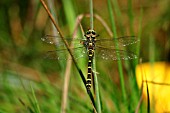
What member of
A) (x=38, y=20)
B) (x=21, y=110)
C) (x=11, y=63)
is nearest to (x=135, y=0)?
(x=38, y=20)

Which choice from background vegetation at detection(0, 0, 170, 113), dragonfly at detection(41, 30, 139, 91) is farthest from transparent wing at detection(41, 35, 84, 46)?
background vegetation at detection(0, 0, 170, 113)

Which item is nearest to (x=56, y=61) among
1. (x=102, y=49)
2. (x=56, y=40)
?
(x=56, y=40)

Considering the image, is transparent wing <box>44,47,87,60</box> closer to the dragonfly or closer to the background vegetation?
the dragonfly

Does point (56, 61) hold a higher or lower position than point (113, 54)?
higher

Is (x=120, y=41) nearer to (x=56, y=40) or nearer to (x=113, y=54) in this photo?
(x=113, y=54)

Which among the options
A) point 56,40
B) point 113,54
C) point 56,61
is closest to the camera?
point 113,54
